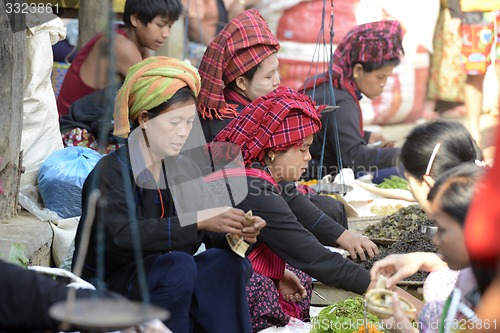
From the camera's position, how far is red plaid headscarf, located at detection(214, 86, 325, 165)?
3830mm

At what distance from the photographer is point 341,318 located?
3713 millimetres

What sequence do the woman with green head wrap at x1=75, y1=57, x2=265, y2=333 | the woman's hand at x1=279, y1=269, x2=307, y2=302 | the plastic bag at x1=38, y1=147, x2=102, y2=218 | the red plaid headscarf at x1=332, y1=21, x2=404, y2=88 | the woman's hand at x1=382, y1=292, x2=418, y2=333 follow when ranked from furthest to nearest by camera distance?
1. the red plaid headscarf at x1=332, y1=21, x2=404, y2=88
2. the plastic bag at x1=38, y1=147, x2=102, y2=218
3. the woman's hand at x1=279, y1=269, x2=307, y2=302
4. the woman with green head wrap at x1=75, y1=57, x2=265, y2=333
5. the woman's hand at x1=382, y1=292, x2=418, y2=333

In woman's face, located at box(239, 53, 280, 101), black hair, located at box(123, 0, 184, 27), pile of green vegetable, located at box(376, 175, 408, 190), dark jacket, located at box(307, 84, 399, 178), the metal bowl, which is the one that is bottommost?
pile of green vegetable, located at box(376, 175, 408, 190)

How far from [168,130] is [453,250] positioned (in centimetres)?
137

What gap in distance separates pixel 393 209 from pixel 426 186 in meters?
2.23

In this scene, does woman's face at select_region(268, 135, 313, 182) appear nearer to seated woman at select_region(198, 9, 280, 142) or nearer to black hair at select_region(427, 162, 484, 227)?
seated woman at select_region(198, 9, 280, 142)

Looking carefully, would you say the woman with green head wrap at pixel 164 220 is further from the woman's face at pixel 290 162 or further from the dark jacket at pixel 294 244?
the woman's face at pixel 290 162

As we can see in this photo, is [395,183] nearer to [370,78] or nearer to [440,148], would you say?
[370,78]

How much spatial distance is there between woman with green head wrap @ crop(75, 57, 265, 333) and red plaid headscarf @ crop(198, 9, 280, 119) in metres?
1.10

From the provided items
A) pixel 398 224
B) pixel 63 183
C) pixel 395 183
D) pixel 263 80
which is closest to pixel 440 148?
pixel 398 224

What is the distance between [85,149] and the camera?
15.3ft

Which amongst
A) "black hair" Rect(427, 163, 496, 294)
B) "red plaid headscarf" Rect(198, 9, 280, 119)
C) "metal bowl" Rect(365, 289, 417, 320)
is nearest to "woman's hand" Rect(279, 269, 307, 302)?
"metal bowl" Rect(365, 289, 417, 320)

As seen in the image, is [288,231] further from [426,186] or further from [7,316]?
[7,316]

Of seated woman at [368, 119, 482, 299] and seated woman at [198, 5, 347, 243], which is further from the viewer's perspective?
seated woman at [198, 5, 347, 243]
